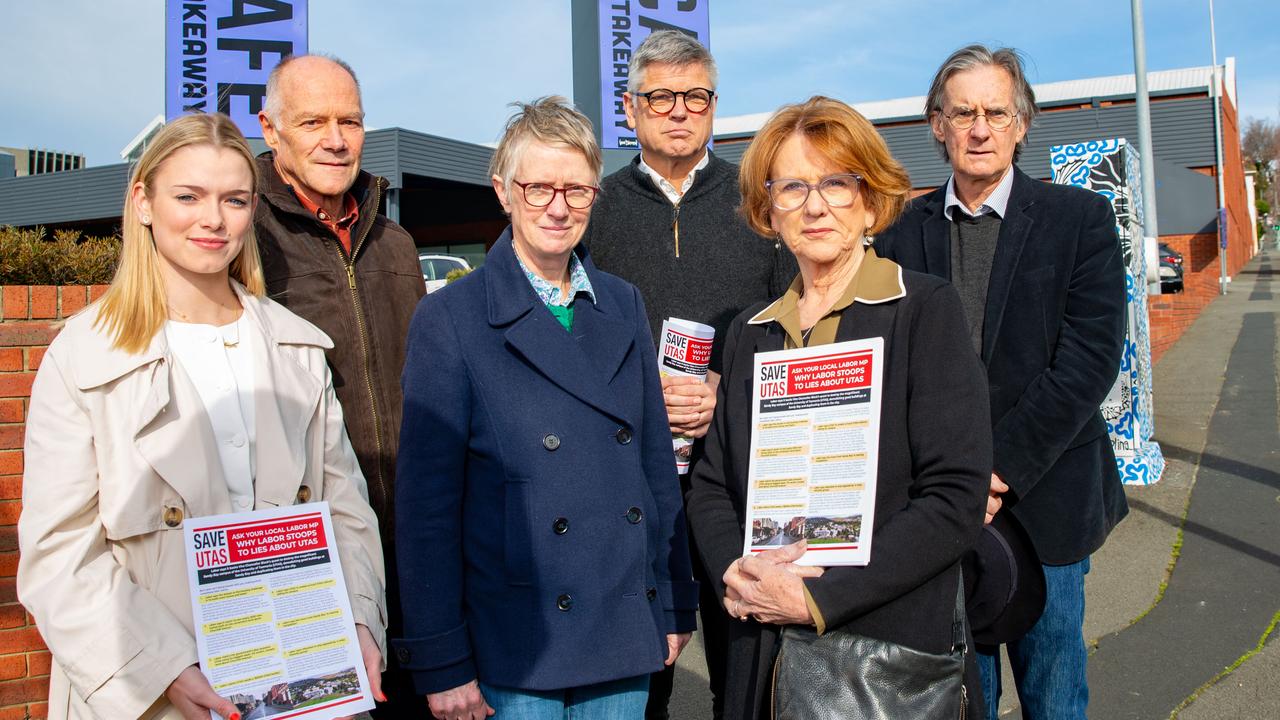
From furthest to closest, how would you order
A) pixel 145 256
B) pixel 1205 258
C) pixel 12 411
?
pixel 1205 258 → pixel 12 411 → pixel 145 256

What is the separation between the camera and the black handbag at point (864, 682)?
6.12ft

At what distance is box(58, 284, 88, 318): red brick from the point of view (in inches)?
156

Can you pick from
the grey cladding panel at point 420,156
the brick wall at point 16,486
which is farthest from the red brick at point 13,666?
the grey cladding panel at point 420,156

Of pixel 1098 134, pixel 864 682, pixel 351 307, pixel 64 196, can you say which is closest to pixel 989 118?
pixel 864 682

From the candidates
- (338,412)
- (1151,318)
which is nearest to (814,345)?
(338,412)

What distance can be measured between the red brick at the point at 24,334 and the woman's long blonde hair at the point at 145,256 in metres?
1.91

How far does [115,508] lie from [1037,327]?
245 cm

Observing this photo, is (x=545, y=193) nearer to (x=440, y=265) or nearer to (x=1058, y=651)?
(x=1058, y=651)

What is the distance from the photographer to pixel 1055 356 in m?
2.62

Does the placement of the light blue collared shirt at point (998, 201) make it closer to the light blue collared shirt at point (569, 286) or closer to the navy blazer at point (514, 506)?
the light blue collared shirt at point (569, 286)

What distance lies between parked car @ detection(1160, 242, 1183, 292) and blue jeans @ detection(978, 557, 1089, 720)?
26138mm

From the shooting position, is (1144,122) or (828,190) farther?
(1144,122)

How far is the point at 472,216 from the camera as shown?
34312 millimetres

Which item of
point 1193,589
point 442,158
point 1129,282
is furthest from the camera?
point 442,158
